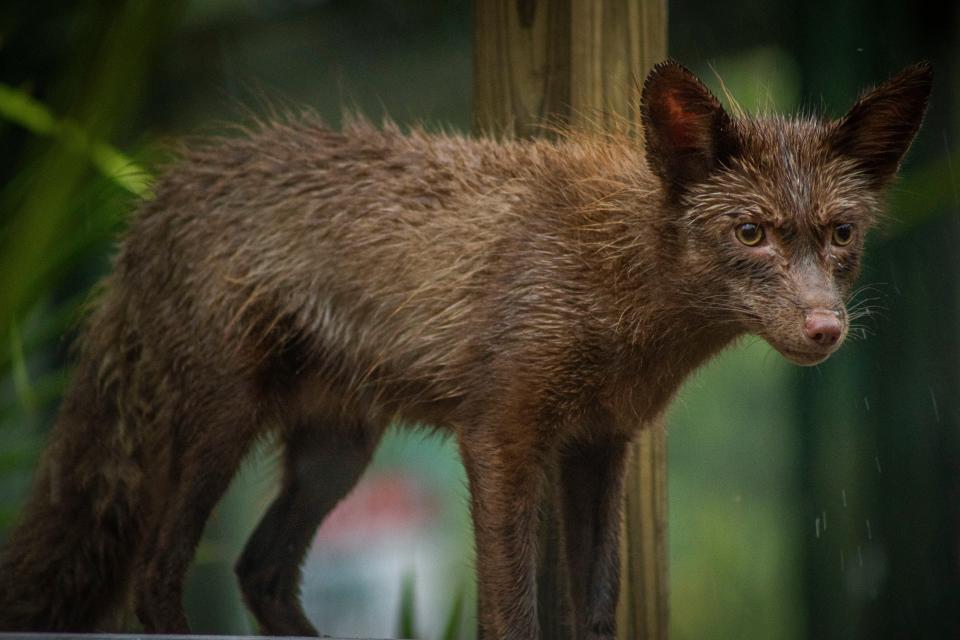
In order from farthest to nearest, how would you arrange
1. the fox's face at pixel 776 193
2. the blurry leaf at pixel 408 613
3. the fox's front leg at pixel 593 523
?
1. the blurry leaf at pixel 408 613
2. the fox's front leg at pixel 593 523
3. the fox's face at pixel 776 193

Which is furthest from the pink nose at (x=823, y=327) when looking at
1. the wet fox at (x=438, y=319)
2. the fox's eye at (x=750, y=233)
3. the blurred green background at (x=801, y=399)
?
the blurred green background at (x=801, y=399)

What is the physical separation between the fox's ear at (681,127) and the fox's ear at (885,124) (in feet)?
0.83

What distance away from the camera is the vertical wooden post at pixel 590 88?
10.4ft

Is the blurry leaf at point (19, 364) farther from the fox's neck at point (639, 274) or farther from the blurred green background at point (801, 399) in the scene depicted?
the fox's neck at point (639, 274)

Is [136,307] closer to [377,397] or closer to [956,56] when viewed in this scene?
[377,397]

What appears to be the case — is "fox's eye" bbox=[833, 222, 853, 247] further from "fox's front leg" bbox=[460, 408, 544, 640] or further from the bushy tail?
the bushy tail

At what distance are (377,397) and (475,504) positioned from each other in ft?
1.54

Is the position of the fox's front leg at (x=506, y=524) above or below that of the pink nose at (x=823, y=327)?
below

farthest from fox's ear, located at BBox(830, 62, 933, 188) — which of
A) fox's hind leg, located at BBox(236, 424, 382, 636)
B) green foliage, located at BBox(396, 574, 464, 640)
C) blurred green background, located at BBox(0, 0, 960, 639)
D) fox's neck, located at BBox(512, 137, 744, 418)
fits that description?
green foliage, located at BBox(396, 574, 464, 640)

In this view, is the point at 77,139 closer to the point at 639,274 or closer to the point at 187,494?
the point at 187,494

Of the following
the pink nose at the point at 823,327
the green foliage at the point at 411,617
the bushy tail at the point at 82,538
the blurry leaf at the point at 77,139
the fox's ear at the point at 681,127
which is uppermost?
the blurry leaf at the point at 77,139

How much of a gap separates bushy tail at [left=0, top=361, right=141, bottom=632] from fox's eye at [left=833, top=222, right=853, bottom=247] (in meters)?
1.86

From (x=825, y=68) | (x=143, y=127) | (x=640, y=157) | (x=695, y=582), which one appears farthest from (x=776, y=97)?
(x=143, y=127)

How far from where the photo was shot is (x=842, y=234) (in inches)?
101
